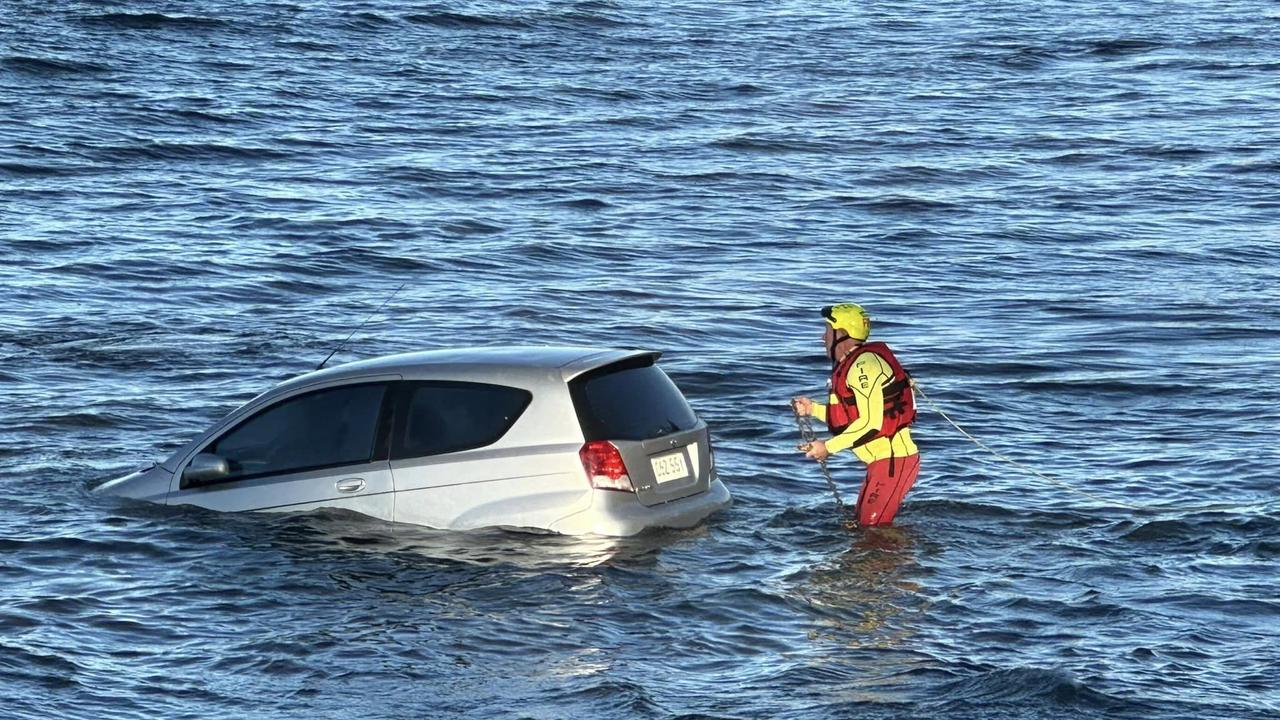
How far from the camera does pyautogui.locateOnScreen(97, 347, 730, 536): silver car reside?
11438 mm

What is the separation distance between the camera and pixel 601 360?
11.8m

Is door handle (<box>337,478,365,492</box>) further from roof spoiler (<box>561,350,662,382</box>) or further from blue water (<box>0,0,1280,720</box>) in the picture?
roof spoiler (<box>561,350,662,382</box>)

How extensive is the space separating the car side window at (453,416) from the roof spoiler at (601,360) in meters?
0.29

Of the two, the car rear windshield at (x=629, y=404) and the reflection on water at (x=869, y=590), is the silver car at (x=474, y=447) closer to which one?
the car rear windshield at (x=629, y=404)

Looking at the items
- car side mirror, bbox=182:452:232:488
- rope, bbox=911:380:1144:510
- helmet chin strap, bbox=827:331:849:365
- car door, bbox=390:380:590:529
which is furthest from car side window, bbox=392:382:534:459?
rope, bbox=911:380:1144:510

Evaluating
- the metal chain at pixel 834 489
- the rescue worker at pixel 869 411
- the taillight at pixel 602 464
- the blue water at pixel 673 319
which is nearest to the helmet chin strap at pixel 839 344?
the rescue worker at pixel 869 411

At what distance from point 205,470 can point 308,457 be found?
2.20 ft

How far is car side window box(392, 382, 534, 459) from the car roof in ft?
0.34

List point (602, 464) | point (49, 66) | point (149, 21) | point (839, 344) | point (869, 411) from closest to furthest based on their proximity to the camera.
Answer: point (602, 464)
point (869, 411)
point (839, 344)
point (49, 66)
point (149, 21)

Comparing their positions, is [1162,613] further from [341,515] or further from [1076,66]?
[1076,66]

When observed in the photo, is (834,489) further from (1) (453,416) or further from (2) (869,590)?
(1) (453,416)

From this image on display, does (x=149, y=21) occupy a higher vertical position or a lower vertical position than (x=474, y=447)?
higher

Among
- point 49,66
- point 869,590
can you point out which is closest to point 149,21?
point 49,66

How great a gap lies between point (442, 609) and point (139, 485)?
298 centimetres
